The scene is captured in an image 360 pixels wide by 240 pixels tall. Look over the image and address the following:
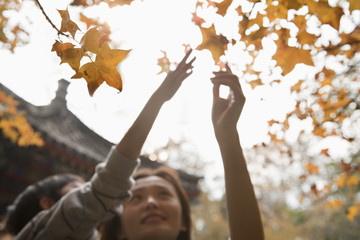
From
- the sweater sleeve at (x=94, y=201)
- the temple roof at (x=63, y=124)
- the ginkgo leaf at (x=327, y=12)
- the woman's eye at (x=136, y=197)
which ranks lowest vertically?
the sweater sleeve at (x=94, y=201)

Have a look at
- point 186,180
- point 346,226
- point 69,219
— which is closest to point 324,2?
point 69,219

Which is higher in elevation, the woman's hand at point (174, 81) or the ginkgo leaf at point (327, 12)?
the ginkgo leaf at point (327, 12)

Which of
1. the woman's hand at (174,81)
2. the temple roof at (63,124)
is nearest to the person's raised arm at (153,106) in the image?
the woman's hand at (174,81)

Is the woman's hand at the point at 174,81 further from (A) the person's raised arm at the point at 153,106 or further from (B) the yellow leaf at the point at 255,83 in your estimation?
(B) the yellow leaf at the point at 255,83

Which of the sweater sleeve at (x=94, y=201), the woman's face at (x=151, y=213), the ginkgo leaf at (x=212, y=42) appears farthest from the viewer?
A: the woman's face at (x=151, y=213)

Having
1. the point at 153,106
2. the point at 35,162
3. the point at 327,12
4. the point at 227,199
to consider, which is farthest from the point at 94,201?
the point at 35,162

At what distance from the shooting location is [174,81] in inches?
50.4

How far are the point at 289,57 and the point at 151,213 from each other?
1208 millimetres

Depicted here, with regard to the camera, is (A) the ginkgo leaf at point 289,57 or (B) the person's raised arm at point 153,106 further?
(B) the person's raised arm at point 153,106

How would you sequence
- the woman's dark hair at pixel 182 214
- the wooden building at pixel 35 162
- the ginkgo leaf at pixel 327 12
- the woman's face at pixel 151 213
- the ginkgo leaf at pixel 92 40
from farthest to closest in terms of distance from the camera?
the wooden building at pixel 35 162
the woman's dark hair at pixel 182 214
the woman's face at pixel 151 213
the ginkgo leaf at pixel 327 12
the ginkgo leaf at pixel 92 40

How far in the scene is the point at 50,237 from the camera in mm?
1379

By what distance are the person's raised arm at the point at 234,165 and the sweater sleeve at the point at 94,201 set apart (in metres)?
0.52

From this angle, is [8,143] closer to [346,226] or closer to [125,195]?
[125,195]

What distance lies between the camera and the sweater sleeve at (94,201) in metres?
1.35
